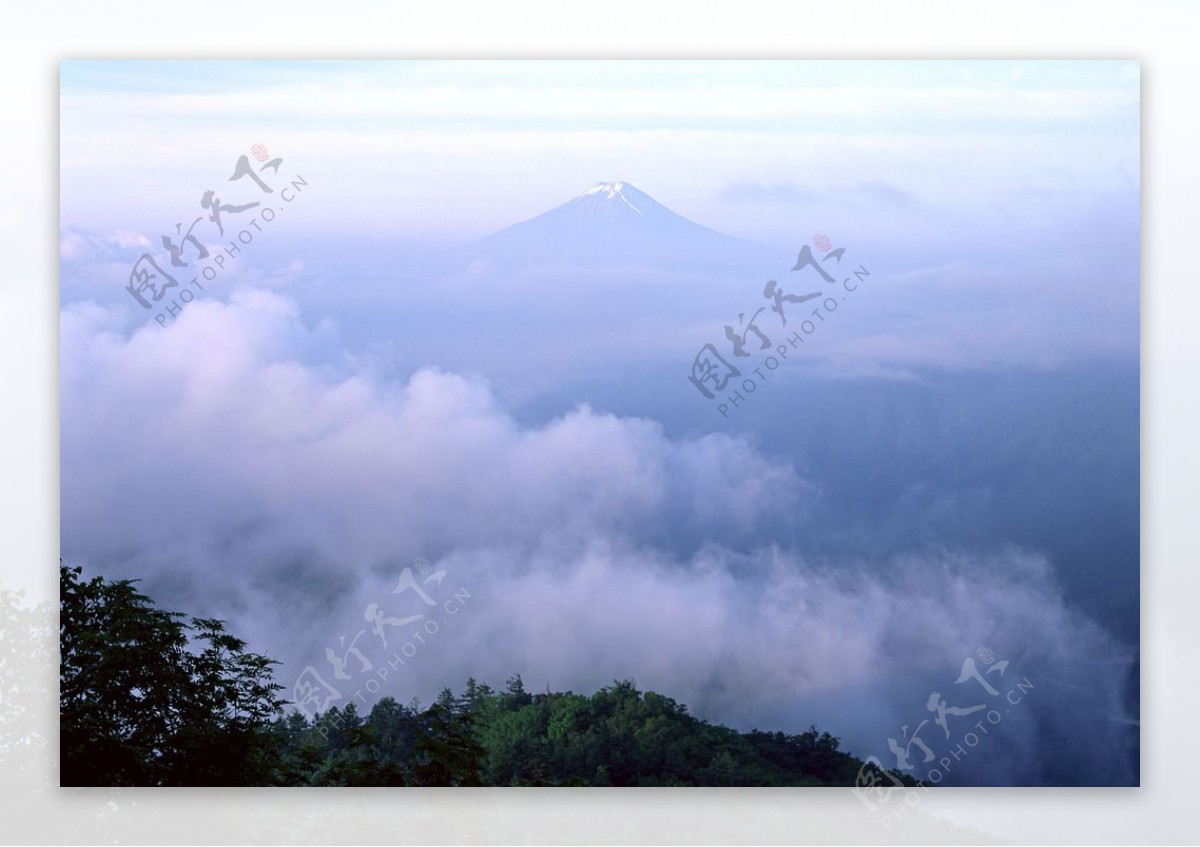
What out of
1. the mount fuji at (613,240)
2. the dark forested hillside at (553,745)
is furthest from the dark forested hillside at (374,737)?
the mount fuji at (613,240)

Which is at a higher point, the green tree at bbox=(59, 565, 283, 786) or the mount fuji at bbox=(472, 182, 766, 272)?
the mount fuji at bbox=(472, 182, 766, 272)

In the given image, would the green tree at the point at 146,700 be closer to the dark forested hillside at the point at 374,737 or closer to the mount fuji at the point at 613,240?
the dark forested hillside at the point at 374,737

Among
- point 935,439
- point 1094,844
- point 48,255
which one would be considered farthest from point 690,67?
point 1094,844

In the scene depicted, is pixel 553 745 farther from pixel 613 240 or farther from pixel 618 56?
pixel 618 56

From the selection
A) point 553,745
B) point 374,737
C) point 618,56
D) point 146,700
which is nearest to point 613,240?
point 618,56

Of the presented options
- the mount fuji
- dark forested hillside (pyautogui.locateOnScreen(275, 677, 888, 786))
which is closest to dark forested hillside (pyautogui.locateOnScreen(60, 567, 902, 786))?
dark forested hillside (pyautogui.locateOnScreen(275, 677, 888, 786))

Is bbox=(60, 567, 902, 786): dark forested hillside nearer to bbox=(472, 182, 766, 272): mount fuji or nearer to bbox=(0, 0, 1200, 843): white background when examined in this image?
bbox=(0, 0, 1200, 843): white background
